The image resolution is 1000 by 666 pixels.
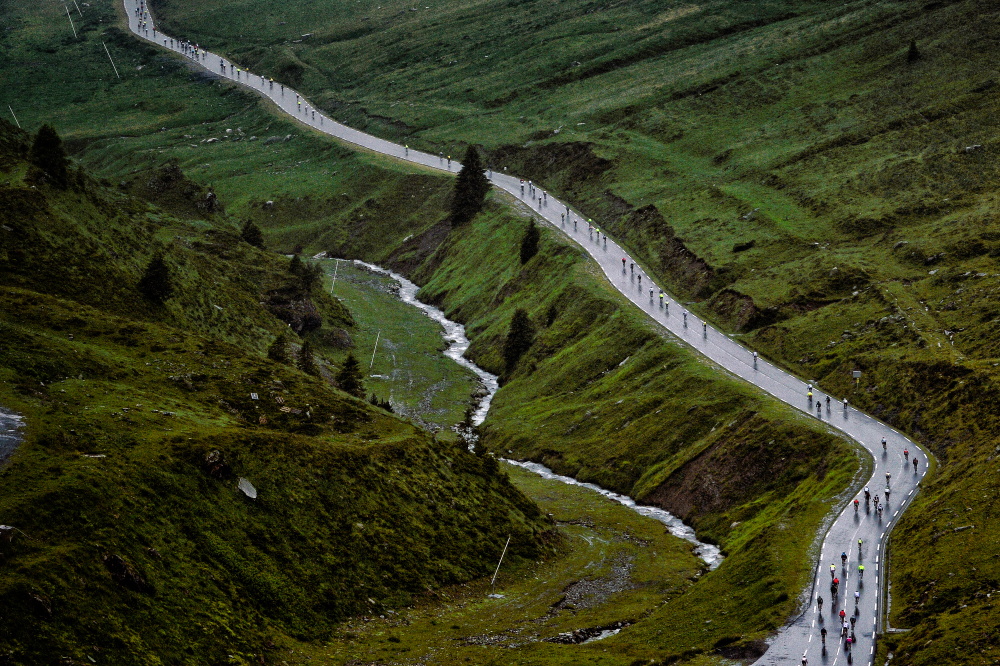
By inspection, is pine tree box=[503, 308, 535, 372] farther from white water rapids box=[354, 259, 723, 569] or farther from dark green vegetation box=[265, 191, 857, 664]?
white water rapids box=[354, 259, 723, 569]

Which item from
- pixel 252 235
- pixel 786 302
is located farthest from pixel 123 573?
pixel 252 235

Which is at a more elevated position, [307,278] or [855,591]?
[307,278]

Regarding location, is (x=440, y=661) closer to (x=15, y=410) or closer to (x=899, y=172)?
(x=15, y=410)

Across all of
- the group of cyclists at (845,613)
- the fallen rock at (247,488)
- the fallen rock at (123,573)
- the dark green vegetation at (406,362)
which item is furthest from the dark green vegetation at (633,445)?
the fallen rock at (247,488)

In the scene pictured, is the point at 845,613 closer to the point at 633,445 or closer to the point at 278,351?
the point at 633,445

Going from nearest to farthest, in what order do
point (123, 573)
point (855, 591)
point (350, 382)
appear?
point (123, 573) → point (855, 591) → point (350, 382)

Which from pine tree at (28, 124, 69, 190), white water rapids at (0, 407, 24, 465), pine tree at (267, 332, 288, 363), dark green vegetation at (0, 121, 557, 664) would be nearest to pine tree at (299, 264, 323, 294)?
pine tree at (267, 332, 288, 363)
